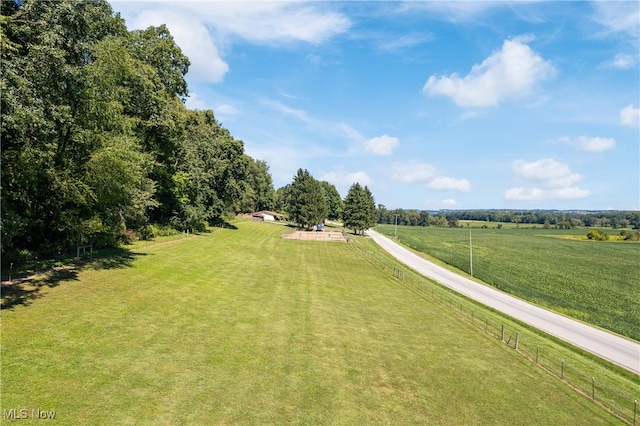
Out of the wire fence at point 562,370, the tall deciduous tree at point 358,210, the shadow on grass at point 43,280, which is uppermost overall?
the tall deciduous tree at point 358,210

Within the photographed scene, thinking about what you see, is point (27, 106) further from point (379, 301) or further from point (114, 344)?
point (379, 301)

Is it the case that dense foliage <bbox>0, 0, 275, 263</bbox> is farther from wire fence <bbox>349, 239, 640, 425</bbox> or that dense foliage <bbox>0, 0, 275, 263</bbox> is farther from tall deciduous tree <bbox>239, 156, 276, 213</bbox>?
tall deciduous tree <bbox>239, 156, 276, 213</bbox>

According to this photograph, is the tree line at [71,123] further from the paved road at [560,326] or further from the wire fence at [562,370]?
the paved road at [560,326]

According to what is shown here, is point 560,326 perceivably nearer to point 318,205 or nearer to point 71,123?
point 71,123

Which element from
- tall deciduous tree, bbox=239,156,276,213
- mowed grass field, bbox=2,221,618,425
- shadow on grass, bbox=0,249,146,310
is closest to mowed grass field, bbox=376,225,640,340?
mowed grass field, bbox=2,221,618,425

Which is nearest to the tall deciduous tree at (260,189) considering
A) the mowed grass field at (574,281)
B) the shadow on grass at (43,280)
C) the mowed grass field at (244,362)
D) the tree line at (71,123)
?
the mowed grass field at (574,281)

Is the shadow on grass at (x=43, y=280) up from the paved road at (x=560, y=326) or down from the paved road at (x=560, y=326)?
up

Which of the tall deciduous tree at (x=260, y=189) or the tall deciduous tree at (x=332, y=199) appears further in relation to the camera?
the tall deciduous tree at (x=332, y=199)

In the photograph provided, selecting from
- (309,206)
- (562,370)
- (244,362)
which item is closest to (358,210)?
(309,206)
